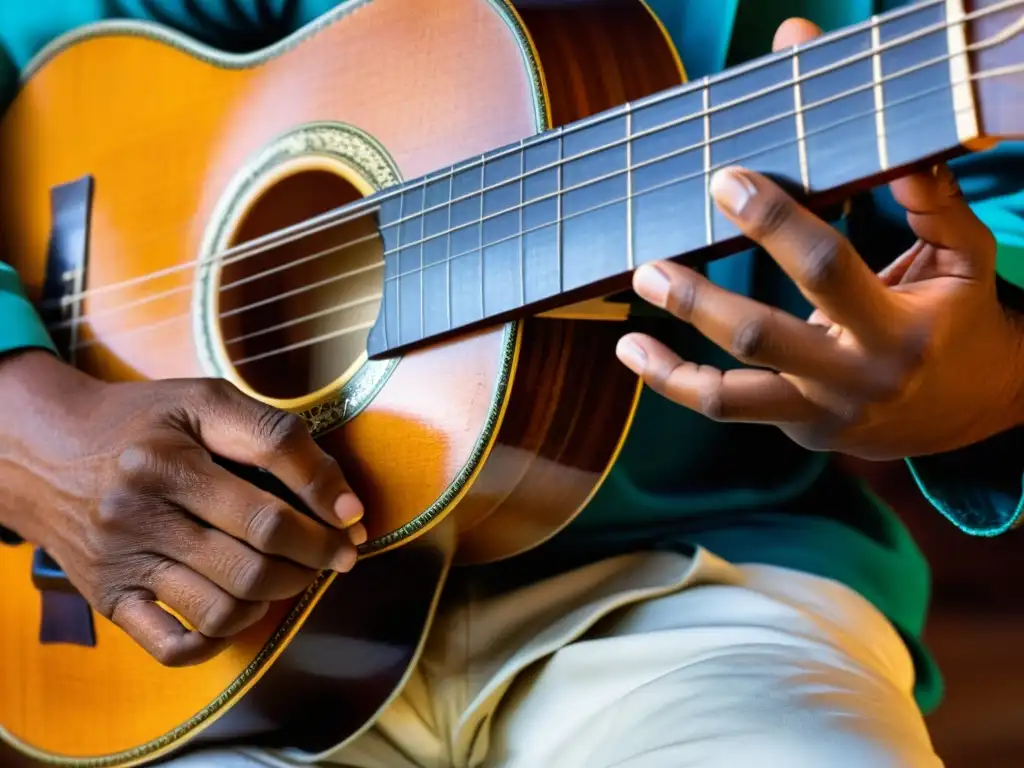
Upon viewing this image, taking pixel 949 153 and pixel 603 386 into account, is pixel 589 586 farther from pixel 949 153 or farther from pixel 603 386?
pixel 949 153

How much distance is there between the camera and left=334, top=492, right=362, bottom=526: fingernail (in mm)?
658

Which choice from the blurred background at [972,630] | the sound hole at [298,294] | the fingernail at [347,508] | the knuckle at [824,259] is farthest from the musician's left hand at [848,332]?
the blurred background at [972,630]

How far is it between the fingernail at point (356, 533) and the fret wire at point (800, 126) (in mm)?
379

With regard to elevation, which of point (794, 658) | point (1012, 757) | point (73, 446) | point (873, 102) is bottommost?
point (1012, 757)

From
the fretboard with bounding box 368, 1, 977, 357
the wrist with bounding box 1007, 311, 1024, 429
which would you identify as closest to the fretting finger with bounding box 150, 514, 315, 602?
the fretboard with bounding box 368, 1, 977, 357

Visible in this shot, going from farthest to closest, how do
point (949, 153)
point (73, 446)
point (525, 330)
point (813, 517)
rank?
1. point (813, 517)
2. point (73, 446)
3. point (525, 330)
4. point (949, 153)

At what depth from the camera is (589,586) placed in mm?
814

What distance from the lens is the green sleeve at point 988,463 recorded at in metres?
0.61

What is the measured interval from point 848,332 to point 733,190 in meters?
0.09

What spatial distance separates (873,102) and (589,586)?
49 centimetres

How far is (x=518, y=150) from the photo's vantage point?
0.61 metres

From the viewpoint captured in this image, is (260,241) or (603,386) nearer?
(603,386)

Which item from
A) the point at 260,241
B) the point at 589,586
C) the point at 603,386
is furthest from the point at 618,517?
the point at 260,241

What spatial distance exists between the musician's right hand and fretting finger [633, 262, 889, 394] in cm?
30
